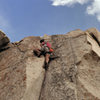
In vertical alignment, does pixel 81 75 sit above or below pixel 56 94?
above

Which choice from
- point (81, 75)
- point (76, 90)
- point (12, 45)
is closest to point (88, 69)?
point (81, 75)

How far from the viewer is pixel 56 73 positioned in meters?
12.1

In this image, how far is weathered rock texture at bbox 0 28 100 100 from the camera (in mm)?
10883

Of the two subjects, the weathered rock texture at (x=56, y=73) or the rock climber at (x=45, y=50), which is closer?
the weathered rock texture at (x=56, y=73)

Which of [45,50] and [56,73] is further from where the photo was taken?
[45,50]

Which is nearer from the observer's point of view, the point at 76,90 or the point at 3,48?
the point at 76,90

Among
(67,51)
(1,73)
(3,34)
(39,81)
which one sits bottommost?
(39,81)

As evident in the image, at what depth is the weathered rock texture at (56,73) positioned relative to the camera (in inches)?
428

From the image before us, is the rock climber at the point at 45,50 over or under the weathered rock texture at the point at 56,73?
over

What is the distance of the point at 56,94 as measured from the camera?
425 inches

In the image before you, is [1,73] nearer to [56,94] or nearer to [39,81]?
[39,81]

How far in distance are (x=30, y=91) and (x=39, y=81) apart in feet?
3.90

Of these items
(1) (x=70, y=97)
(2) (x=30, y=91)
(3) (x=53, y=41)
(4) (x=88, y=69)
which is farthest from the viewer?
(3) (x=53, y=41)

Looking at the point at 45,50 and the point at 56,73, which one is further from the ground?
the point at 45,50
